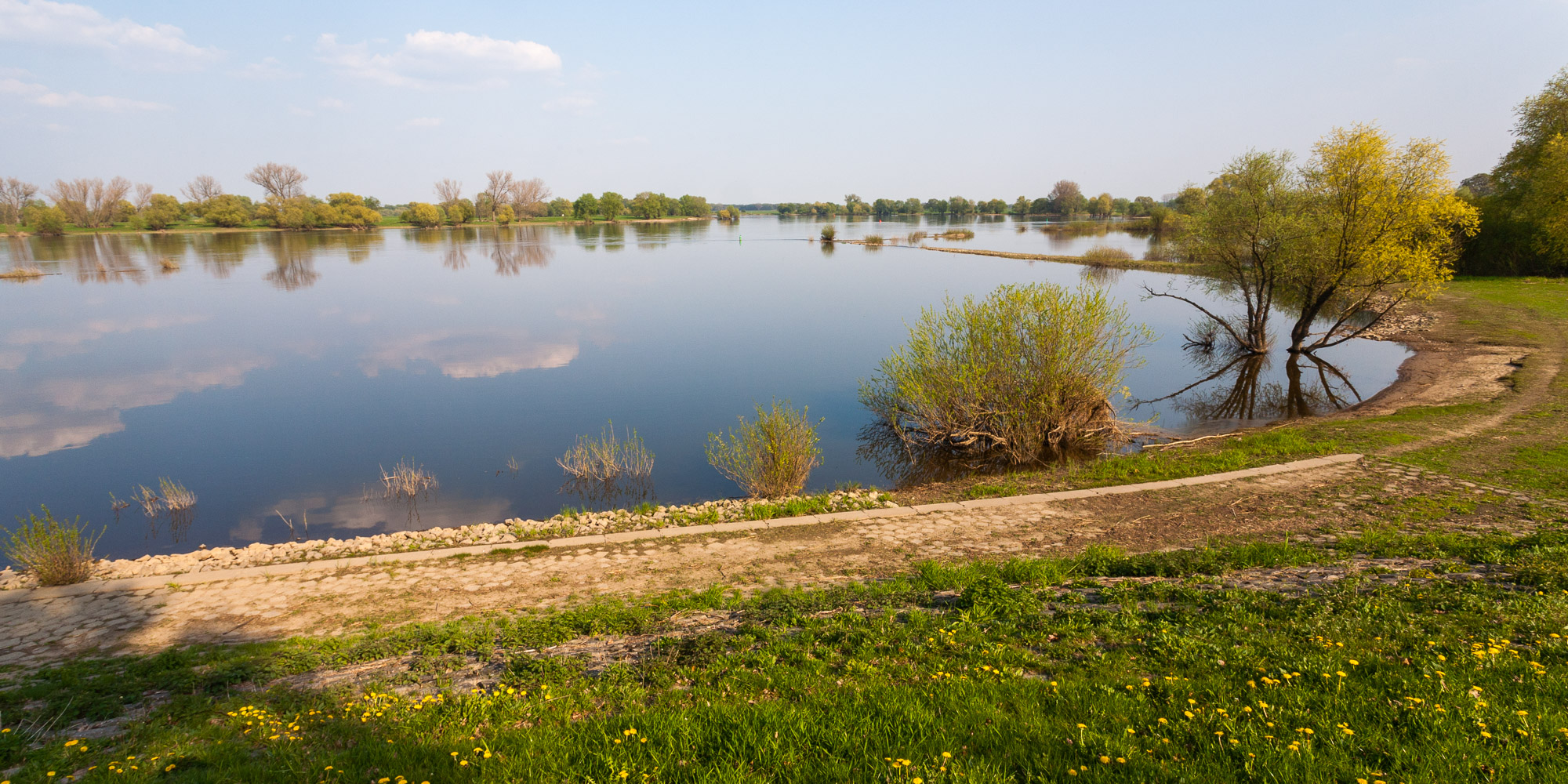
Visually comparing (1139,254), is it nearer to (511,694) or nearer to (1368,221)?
(1368,221)

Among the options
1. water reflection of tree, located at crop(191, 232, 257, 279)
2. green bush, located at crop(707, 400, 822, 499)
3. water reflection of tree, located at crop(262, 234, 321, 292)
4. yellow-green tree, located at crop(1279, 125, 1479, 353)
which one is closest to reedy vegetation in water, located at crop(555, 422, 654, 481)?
green bush, located at crop(707, 400, 822, 499)

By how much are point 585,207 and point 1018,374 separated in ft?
554

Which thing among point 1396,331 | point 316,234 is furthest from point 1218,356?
point 316,234

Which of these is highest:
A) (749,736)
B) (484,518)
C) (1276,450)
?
(749,736)

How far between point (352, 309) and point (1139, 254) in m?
69.8

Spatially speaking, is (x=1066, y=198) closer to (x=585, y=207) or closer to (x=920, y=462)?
(x=585, y=207)

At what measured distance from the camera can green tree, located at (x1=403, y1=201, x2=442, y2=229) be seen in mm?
130875

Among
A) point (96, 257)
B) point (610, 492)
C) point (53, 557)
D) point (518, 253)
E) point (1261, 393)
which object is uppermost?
point (518, 253)

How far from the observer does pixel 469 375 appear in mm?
23984

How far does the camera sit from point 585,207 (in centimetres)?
16750

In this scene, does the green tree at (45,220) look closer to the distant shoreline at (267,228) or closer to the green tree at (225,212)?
the distant shoreline at (267,228)

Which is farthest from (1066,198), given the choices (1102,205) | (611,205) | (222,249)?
(222,249)

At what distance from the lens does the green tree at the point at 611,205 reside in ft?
554

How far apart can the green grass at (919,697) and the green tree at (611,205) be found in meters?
175
